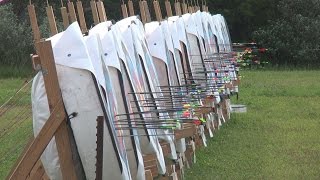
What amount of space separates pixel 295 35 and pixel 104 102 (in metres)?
18.2

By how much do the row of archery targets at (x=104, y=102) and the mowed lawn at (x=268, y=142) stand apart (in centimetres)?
102

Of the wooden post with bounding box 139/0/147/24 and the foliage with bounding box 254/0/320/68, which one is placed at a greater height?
the wooden post with bounding box 139/0/147/24

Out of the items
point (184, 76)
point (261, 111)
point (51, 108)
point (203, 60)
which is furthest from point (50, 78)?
point (261, 111)

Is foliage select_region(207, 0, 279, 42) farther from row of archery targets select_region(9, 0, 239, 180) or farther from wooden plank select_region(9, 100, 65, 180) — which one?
wooden plank select_region(9, 100, 65, 180)

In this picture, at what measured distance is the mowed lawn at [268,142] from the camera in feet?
20.3

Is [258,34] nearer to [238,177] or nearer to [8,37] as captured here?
[8,37]

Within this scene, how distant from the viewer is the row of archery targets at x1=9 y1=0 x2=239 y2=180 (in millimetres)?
2820

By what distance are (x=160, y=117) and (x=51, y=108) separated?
1.39 meters

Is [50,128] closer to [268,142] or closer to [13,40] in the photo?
[268,142]

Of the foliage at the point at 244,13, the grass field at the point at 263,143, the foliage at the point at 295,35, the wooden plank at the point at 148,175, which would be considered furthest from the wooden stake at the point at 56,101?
the foliage at the point at 244,13

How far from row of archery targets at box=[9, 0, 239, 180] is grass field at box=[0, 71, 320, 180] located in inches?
42.3

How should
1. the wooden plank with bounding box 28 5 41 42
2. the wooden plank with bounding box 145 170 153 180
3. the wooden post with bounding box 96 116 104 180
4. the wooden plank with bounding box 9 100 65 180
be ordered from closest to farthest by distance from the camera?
the wooden post with bounding box 96 116 104 180 < the wooden plank with bounding box 9 100 65 180 < the wooden plank with bounding box 28 5 41 42 < the wooden plank with bounding box 145 170 153 180

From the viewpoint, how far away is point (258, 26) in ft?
74.7

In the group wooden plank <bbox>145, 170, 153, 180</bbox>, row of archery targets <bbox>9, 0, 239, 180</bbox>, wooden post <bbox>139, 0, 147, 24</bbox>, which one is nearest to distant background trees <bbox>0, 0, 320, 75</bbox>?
wooden post <bbox>139, 0, 147, 24</bbox>
